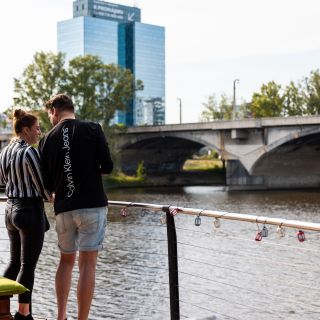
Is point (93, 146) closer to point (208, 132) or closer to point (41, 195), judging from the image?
point (41, 195)

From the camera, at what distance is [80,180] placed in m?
5.04

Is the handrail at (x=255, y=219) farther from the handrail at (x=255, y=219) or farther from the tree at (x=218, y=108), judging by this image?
the tree at (x=218, y=108)

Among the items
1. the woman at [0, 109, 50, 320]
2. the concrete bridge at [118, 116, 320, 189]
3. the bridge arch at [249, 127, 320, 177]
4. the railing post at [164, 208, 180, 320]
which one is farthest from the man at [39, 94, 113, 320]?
the bridge arch at [249, 127, 320, 177]

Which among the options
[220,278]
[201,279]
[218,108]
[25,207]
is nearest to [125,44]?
[218,108]

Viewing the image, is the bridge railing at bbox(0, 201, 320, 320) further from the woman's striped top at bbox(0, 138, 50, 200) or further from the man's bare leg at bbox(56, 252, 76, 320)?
the woman's striped top at bbox(0, 138, 50, 200)

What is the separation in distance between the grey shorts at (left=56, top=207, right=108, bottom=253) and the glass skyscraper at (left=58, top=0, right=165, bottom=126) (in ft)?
412

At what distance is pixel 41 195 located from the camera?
5.30 m

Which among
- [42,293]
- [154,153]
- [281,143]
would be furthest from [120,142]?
[42,293]

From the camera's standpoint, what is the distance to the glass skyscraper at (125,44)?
448 feet

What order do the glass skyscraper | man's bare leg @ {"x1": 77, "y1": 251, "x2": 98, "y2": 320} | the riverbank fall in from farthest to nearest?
the glass skyscraper
the riverbank
man's bare leg @ {"x1": 77, "y1": 251, "x2": 98, "y2": 320}

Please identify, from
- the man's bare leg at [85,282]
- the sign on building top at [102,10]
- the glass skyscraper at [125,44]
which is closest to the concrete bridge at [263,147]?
the man's bare leg at [85,282]

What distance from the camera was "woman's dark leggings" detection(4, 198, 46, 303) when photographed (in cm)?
523

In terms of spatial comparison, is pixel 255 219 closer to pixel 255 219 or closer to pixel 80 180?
pixel 255 219

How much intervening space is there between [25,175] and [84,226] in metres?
0.61
